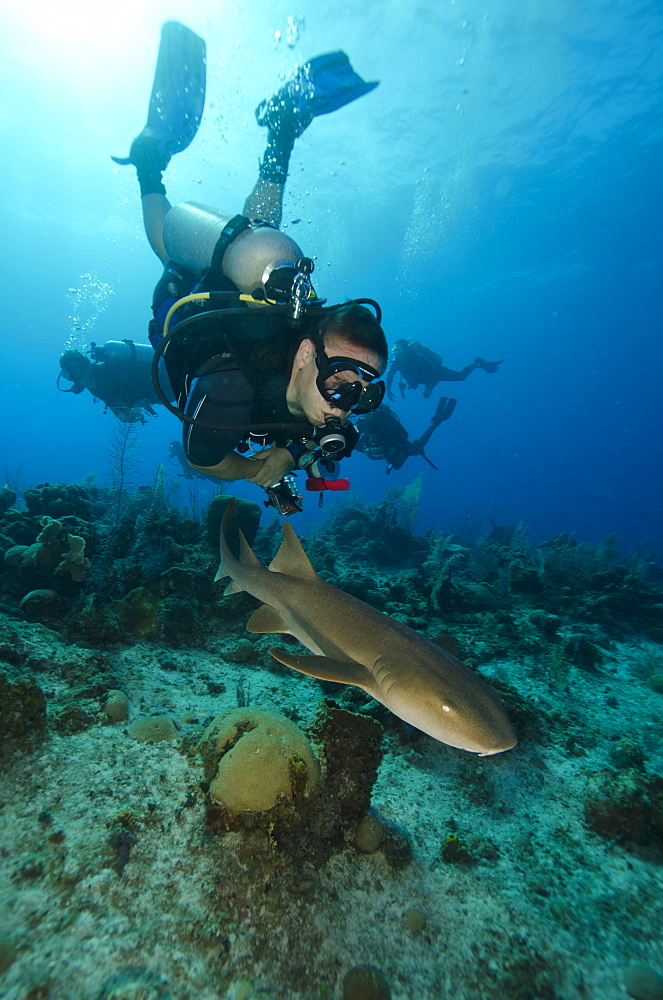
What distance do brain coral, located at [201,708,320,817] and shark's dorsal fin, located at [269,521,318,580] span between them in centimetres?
126

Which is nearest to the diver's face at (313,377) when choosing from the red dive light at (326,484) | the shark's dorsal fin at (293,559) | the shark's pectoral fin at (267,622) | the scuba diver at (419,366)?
the red dive light at (326,484)

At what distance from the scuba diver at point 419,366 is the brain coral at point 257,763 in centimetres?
2241

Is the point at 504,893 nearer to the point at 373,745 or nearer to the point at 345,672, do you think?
the point at 373,745

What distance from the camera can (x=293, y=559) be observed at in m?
3.83

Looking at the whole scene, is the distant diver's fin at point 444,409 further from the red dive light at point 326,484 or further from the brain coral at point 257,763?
the brain coral at point 257,763

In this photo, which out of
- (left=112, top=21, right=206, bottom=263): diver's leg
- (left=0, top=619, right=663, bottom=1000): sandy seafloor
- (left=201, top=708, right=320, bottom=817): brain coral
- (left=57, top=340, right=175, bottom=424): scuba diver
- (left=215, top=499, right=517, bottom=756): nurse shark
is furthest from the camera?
(left=57, top=340, right=175, bottom=424): scuba diver

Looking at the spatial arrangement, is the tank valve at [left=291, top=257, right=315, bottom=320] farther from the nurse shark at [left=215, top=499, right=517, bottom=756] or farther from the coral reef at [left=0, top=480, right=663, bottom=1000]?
the coral reef at [left=0, top=480, right=663, bottom=1000]

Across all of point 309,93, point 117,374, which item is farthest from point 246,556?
point 117,374

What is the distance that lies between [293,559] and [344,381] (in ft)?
5.83

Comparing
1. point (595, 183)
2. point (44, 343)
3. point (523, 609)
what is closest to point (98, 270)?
point (44, 343)

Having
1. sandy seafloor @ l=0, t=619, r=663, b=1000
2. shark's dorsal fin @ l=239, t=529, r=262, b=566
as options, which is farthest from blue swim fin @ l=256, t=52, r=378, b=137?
sandy seafloor @ l=0, t=619, r=663, b=1000

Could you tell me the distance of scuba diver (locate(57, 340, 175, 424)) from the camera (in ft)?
37.6

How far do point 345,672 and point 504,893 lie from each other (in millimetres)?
2033

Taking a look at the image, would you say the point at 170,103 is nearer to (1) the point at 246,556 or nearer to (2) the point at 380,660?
(1) the point at 246,556
